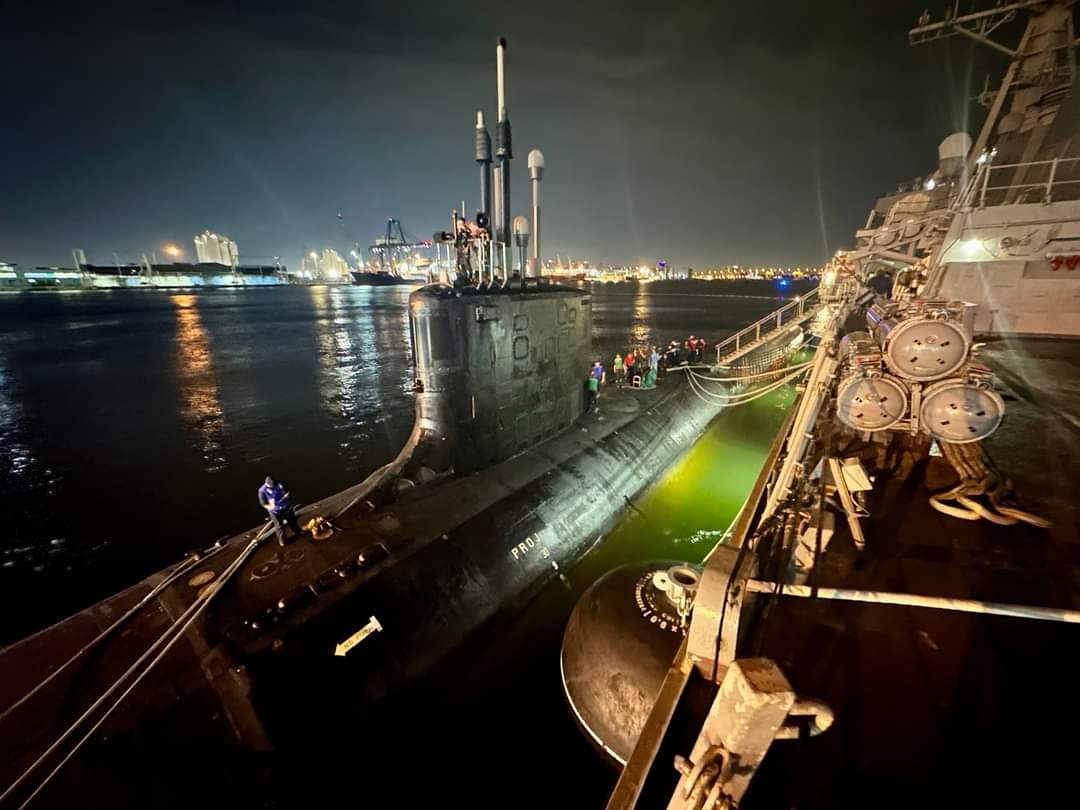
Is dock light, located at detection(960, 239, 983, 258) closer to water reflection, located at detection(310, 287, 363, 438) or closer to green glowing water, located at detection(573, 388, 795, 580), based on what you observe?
green glowing water, located at detection(573, 388, 795, 580)

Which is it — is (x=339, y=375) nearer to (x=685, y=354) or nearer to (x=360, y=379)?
(x=360, y=379)

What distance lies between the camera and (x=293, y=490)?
17.3m

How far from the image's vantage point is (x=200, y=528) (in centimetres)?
1463

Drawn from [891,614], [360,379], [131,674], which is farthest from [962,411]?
[360,379]

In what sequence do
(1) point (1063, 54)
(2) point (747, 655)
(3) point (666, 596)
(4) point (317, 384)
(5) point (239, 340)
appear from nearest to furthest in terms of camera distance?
(2) point (747, 655), (3) point (666, 596), (1) point (1063, 54), (4) point (317, 384), (5) point (239, 340)

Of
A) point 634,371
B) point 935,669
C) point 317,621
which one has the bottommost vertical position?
point 317,621

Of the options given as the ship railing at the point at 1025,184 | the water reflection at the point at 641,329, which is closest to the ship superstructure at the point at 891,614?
the ship railing at the point at 1025,184

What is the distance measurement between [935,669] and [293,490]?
1825 cm

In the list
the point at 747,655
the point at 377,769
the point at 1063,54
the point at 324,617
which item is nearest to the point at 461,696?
the point at 377,769

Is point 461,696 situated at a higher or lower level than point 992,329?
lower

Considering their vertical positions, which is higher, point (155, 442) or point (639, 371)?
point (639, 371)

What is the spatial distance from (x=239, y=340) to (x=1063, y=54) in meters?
66.6

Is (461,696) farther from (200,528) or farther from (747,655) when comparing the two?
(200,528)

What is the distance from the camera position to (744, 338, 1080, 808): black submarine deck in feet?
9.62
